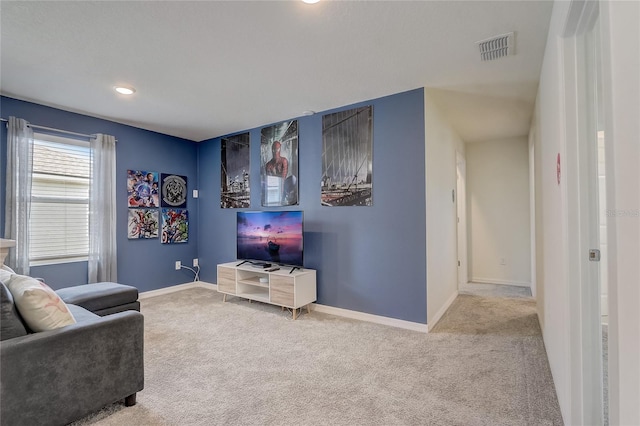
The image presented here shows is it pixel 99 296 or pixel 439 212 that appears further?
pixel 439 212

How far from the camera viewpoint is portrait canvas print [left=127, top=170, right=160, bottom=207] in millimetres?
4195

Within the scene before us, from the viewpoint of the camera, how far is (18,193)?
10.4 feet

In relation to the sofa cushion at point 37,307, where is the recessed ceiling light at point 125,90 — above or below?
above

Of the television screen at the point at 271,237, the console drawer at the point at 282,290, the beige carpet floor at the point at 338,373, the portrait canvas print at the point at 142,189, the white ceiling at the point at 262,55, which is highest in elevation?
the white ceiling at the point at 262,55

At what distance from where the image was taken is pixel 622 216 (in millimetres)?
767

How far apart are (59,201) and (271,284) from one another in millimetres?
2652

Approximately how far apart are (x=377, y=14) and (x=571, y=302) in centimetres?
192

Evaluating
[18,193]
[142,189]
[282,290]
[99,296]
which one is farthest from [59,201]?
[282,290]

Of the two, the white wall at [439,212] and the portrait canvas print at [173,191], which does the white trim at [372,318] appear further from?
the portrait canvas print at [173,191]

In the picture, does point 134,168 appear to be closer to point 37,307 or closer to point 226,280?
point 226,280

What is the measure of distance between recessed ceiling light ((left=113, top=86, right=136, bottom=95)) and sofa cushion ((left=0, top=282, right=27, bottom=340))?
7.28 ft

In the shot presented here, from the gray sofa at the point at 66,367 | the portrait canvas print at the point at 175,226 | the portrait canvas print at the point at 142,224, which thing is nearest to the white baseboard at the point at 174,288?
the portrait canvas print at the point at 175,226

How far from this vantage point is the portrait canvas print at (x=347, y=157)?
132 inches

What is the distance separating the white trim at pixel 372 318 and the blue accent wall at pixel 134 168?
7.95 ft
